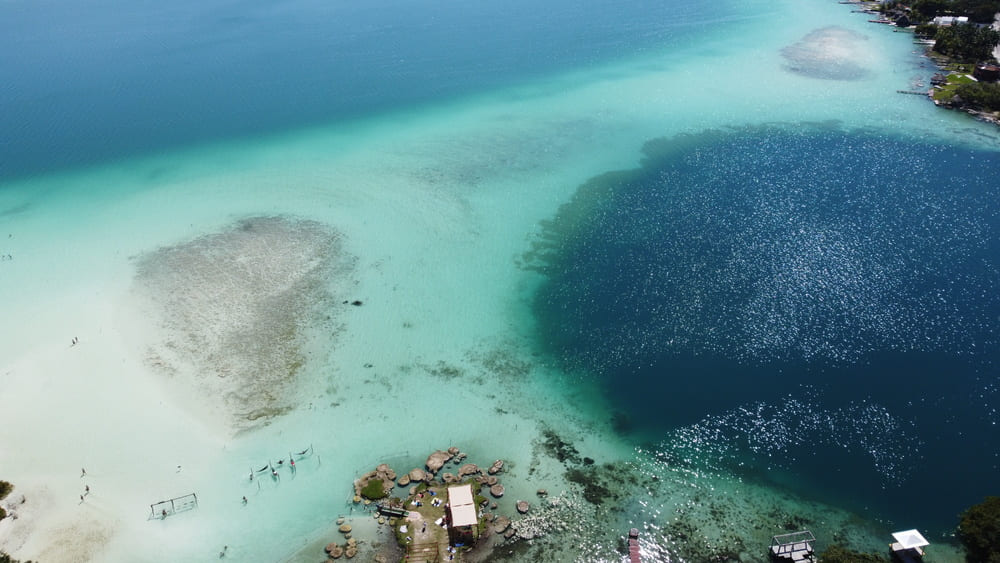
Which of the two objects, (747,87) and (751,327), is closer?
(751,327)

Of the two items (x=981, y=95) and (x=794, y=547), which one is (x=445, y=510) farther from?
(x=981, y=95)

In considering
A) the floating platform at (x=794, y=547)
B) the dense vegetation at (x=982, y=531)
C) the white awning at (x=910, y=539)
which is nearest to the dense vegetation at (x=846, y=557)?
the floating platform at (x=794, y=547)

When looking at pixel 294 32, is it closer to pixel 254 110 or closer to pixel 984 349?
pixel 254 110

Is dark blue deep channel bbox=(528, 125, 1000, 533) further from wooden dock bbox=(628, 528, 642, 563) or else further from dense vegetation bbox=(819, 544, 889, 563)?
wooden dock bbox=(628, 528, 642, 563)

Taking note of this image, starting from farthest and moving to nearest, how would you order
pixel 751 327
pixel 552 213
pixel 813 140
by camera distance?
1. pixel 813 140
2. pixel 552 213
3. pixel 751 327

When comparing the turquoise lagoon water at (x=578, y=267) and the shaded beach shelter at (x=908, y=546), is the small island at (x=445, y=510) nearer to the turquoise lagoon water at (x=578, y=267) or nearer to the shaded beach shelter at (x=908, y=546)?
the turquoise lagoon water at (x=578, y=267)

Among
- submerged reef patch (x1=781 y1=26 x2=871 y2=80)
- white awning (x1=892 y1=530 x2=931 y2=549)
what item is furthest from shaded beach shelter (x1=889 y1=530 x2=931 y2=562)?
submerged reef patch (x1=781 y1=26 x2=871 y2=80)

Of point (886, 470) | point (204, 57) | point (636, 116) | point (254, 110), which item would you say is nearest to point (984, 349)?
point (886, 470)
